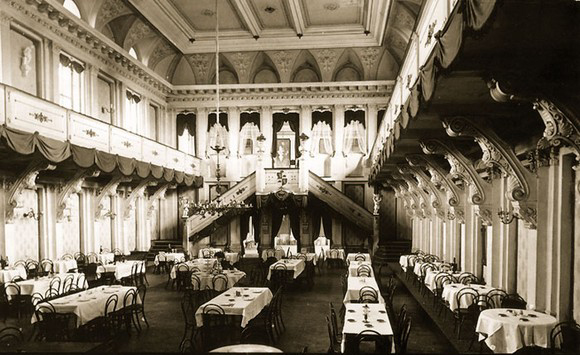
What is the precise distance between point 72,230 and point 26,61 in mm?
5913

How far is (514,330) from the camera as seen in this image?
673 centimetres

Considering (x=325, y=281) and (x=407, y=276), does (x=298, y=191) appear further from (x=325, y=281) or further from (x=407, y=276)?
(x=407, y=276)

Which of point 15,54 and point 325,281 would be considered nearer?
point 15,54

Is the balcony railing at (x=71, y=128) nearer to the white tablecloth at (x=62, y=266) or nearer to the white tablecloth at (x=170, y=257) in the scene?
the white tablecloth at (x=62, y=266)

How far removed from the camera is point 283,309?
12008 millimetres

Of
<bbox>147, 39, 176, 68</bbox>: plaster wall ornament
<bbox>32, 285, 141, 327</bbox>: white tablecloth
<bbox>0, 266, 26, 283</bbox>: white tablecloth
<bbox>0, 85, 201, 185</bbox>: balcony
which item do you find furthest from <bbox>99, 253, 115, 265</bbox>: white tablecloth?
<bbox>147, 39, 176, 68</bbox>: plaster wall ornament

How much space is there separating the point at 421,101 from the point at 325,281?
436 inches

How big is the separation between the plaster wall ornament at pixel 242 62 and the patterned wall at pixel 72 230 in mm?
11553

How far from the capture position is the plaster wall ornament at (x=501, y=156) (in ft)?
24.7

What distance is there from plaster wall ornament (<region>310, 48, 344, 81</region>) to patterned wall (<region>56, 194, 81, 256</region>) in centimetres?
1386

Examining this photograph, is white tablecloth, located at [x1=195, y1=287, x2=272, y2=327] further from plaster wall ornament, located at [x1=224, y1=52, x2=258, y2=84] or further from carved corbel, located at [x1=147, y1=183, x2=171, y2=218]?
plaster wall ornament, located at [x1=224, y1=52, x2=258, y2=84]

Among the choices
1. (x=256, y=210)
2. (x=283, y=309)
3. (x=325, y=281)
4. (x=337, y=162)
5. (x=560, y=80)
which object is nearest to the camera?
(x=560, y=80)

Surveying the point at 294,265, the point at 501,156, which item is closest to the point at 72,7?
the point at 294,265

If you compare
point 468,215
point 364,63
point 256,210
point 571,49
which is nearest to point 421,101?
point 571,49
